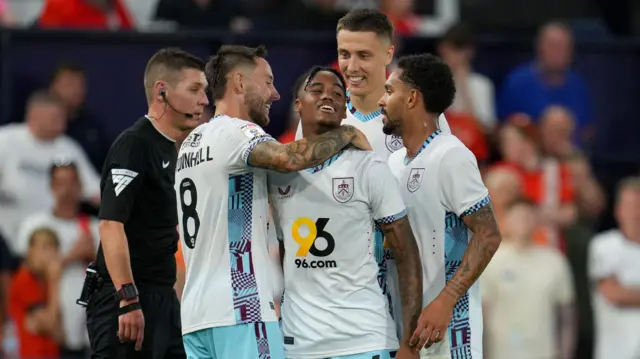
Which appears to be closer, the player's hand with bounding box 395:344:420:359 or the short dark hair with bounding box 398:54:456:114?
the player's hand with bounding box 395:344:420:359

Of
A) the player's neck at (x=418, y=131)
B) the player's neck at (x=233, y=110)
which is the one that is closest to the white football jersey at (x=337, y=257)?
the player's neck at (x=418, y=131)

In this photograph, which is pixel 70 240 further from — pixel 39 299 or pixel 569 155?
pixel 569 155

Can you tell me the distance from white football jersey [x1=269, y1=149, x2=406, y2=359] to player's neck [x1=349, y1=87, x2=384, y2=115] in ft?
2.88

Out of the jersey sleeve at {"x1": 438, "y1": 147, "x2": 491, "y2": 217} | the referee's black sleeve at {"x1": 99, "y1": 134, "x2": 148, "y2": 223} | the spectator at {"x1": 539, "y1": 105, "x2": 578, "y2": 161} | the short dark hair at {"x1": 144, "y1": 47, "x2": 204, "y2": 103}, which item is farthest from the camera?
the spectator at {"x1": 539, "y1": 105, "x2": 578, "y2": 161}

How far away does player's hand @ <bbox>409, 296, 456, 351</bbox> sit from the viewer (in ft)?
22.3

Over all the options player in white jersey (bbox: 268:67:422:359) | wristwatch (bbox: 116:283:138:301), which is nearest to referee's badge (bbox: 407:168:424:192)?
player in white jersey (bbox: 268:67:422:359)

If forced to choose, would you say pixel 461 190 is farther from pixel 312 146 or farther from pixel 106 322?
pixel 106 322

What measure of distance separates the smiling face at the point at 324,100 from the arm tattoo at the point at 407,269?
636 millimetres

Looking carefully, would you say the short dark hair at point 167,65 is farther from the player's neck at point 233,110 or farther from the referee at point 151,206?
the player's neck at point 233,110

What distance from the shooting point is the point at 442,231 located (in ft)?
23.3

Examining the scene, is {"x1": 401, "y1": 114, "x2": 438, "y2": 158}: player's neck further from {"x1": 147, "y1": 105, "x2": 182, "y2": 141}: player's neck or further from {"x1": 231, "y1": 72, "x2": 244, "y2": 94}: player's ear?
{"x1": 147, "y1": 105, "x2": 182, "y2": 141}: player's neck

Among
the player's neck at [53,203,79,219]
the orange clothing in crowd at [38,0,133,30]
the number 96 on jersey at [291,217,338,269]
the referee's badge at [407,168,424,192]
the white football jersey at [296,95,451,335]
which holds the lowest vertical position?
the number 96 on jersey at [291,217,338,269]

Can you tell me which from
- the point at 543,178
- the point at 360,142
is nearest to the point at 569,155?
the point at 543,178

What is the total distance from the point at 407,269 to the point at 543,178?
6.82m
